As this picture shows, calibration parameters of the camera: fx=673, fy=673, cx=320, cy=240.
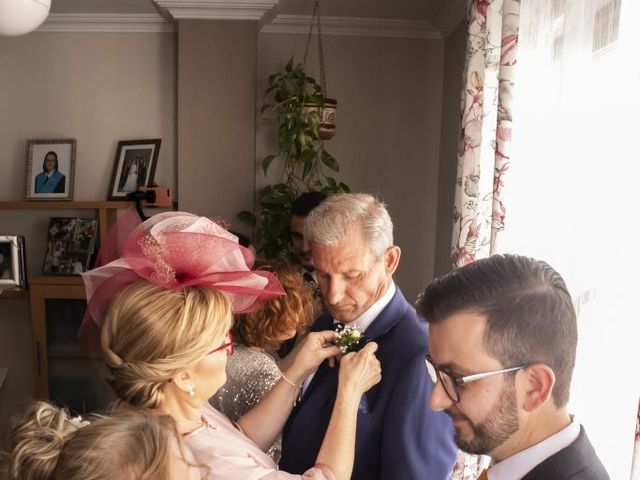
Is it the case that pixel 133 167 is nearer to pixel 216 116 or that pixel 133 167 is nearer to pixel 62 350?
pixel 216 116

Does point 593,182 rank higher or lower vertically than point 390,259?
higher

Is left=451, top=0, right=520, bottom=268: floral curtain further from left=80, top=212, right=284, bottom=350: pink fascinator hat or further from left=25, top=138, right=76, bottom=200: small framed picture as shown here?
left=25, top=138, right=76, bottom=200: small framed picture

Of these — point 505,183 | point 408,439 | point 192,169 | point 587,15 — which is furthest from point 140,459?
point 192,169

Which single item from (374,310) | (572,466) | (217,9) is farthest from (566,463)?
(217,9)

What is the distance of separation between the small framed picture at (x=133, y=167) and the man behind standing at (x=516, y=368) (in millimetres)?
3253

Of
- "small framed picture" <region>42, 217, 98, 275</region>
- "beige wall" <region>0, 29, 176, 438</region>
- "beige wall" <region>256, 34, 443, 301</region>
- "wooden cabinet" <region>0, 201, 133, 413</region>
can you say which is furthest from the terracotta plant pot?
"small framed picture" <region>42, 217, 98, 275</region>

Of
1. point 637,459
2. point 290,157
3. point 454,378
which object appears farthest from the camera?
point 290,157

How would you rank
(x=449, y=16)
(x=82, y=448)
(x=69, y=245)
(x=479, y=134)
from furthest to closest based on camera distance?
(x=69, y=245), (x=449, y=16), (x=479, y=134), (x=82, y=448)

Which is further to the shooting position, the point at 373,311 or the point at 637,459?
the point at 373,311

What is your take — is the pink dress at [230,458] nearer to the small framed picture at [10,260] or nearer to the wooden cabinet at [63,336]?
the small framed picture at [10,260]

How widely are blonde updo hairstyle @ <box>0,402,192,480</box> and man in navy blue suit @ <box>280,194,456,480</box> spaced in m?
0.52

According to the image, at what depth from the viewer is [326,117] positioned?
3.63 m

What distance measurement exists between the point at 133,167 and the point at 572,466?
138 inches

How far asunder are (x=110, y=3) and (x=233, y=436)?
3083 mm
